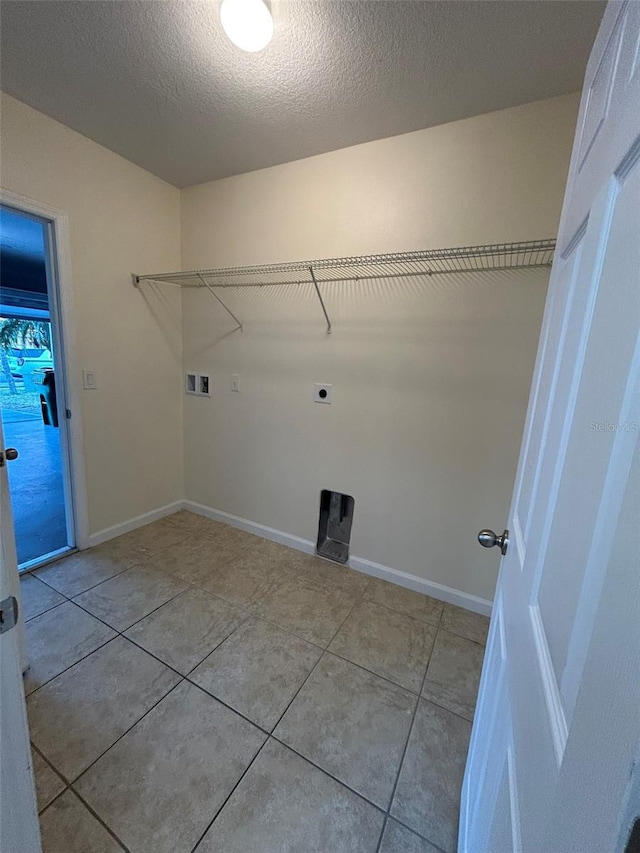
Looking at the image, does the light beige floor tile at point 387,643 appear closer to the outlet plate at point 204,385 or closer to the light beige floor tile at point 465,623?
the light beige floor tile at point 465,623

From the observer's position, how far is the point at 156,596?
1.91 metres

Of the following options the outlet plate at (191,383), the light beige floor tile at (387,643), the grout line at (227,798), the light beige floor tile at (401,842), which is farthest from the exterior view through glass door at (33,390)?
the light beige floor tile at (401,842)

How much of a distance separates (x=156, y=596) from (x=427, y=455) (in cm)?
174

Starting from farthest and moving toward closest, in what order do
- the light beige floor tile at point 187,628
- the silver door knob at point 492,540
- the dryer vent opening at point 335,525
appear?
the dryer vent opening at point 335,525, the light beige floor tile at point 187,628, the silver door knob at point 492,540

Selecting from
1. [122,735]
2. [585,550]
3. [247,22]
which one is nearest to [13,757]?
[122,735]

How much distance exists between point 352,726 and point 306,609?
2.08 ft

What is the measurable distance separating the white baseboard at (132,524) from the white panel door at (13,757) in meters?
1.92

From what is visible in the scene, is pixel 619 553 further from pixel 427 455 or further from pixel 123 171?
pixel 123 171

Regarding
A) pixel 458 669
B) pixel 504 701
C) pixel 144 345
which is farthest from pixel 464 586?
pixel 144 345

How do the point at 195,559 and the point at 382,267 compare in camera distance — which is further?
the point at 195,559

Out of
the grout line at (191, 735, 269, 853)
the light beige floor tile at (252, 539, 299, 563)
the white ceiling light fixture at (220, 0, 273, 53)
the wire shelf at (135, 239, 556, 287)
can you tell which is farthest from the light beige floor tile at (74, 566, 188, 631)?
the white ceiling light fixture at (220, 0, 273, 53)

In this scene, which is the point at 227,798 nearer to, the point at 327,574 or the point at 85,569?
the point at 327,574

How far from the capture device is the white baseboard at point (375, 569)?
1.94 metres

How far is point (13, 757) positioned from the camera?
62 centimetres
